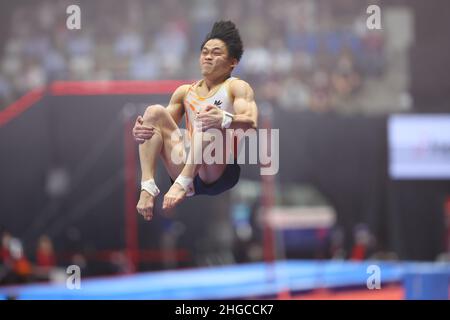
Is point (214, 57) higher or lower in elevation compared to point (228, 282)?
higher

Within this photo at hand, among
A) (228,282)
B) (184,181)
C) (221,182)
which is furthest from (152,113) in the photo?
(228,282)

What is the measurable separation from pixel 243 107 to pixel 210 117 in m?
0.27

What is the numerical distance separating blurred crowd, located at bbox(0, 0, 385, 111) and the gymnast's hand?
6.78 metres

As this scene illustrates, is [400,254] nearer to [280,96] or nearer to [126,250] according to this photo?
[280,96]

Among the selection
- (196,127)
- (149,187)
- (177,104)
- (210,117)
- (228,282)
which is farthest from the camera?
(228,282)

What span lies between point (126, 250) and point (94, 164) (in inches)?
49.4

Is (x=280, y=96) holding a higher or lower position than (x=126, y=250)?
higher

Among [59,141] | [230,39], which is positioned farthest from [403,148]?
[230,39]

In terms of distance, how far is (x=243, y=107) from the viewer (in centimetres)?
443

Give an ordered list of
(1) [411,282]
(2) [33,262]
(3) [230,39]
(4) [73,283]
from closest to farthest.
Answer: (3) [230,39] → (4) [73,283] → (1) [411,282] → (2) [33,262]

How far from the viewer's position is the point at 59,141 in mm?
10711

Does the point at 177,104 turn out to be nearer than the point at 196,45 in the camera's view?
Yes

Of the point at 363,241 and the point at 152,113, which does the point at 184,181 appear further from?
the point at 363,241

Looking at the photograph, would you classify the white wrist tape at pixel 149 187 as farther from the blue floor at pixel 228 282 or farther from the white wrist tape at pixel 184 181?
the blue floor at pixel 228 282
